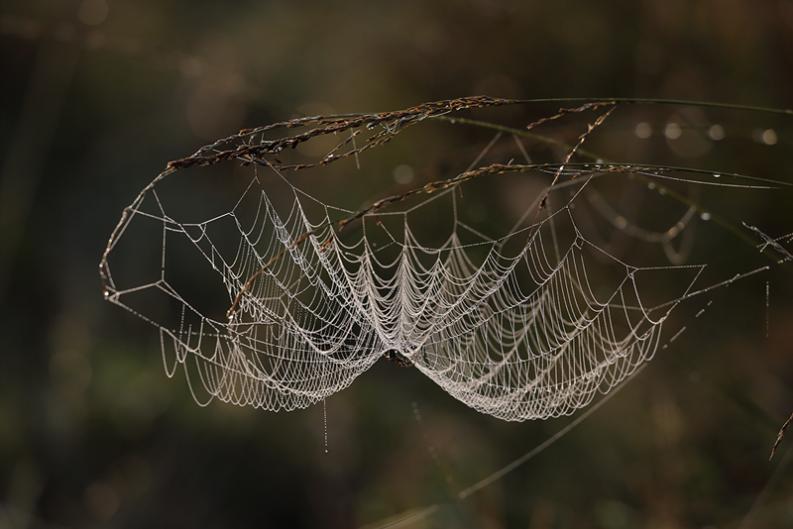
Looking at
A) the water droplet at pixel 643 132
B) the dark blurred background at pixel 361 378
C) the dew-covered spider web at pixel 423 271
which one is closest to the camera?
the dew-covered spider web at pixel 423 271

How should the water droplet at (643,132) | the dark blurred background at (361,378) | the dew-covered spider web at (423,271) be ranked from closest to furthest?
the dew-covered spider web at (423,271) → the water droplet at (643,132) → the dark blurred background at (361,378)

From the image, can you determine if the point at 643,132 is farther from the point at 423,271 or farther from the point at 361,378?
the point at 361,378

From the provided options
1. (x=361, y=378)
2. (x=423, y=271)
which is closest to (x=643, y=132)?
(x=423, y=271)

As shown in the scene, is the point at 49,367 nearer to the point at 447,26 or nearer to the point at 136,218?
the point at 136,218

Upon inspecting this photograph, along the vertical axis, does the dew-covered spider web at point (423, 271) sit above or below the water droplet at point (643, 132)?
below

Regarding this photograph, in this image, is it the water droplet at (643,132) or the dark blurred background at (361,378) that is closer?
the water droplet at (643,132)

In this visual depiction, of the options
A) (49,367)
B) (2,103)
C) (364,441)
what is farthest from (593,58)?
(2,103)
